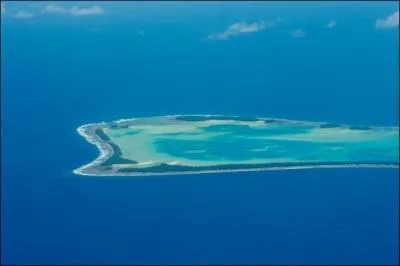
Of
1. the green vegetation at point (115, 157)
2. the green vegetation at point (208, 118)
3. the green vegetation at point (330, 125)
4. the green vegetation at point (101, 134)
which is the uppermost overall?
the green vegetation at point (208, 118)

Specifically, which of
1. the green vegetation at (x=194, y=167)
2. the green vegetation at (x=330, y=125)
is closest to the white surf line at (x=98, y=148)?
the green vegetation at (x=194, y=167)

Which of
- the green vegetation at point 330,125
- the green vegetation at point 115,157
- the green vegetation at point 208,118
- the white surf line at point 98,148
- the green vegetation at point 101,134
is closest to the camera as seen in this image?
the white surf line at point 98,148

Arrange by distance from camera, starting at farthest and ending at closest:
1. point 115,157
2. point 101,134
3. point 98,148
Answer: point 101,134 < point 98,148 < point 115,157

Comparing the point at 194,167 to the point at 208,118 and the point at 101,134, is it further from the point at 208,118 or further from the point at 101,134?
the point at 208,118

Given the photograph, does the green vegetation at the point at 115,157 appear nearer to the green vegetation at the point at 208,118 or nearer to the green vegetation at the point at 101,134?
the green vegetation at the point at 101,134

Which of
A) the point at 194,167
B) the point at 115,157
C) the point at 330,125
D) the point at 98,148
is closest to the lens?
the point at 194,167

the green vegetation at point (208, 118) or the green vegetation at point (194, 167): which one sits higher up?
the green vegetation at point (208, 118)

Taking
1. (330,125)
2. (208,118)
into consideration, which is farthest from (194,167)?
(330,125)

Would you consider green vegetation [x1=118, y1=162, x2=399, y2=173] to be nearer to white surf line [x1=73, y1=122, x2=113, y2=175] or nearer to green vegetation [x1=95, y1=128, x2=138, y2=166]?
green vegetation [x1=95, y1=128, x2=138, y2=166]

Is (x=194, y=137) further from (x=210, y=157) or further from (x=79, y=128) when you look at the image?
(x=79, y=128)

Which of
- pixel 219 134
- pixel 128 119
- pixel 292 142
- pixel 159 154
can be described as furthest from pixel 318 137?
pixel 128 119

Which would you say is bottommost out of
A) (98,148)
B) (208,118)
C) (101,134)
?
(98,148)
